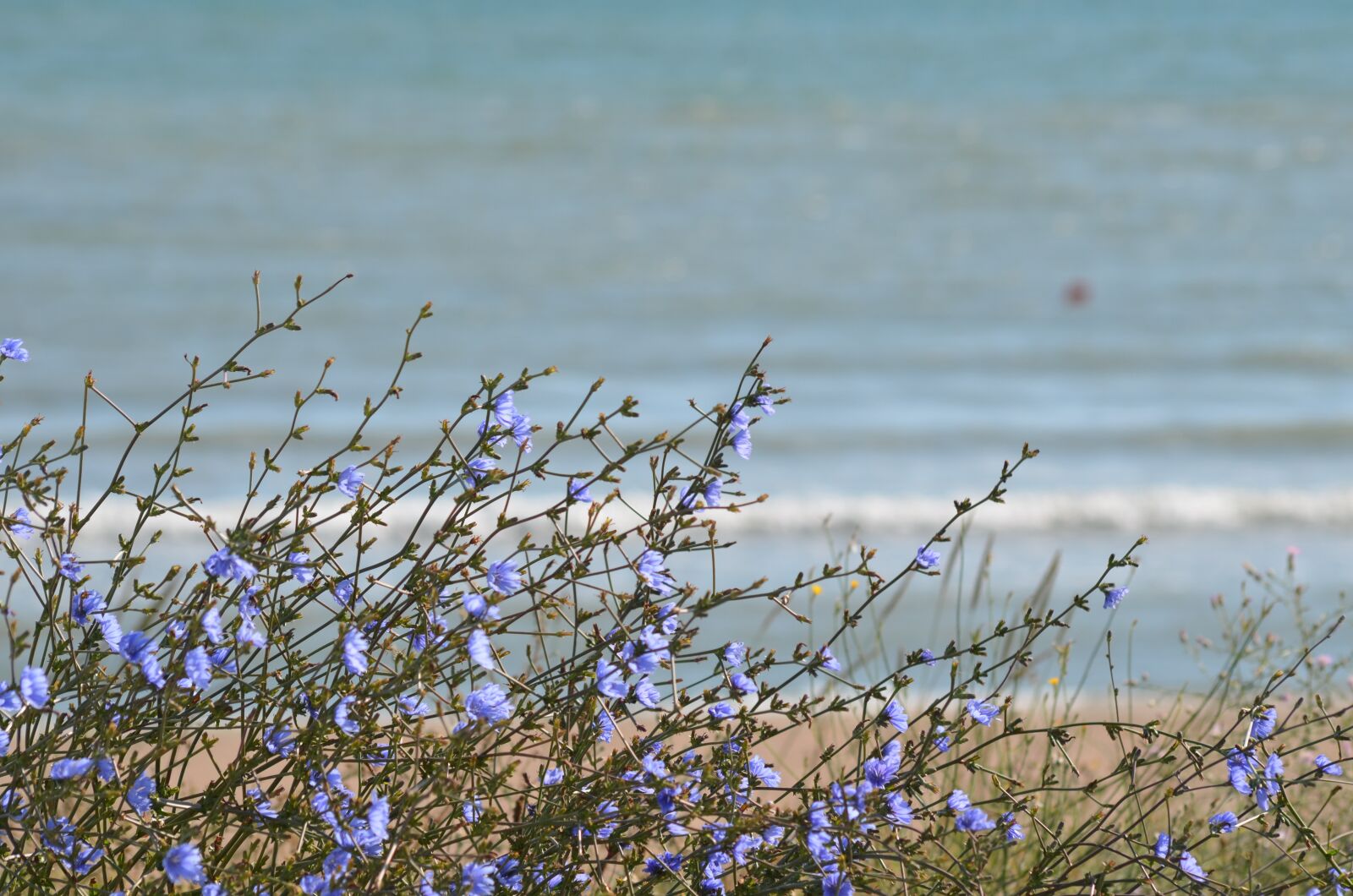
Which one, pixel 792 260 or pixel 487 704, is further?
pixel 792 260

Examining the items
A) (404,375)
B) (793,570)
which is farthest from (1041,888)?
(404,375)

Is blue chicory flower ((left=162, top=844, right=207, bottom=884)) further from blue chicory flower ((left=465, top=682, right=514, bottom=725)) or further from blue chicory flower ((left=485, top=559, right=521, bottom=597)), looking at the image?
blue chicory flower ((left=485, top=559, right=521, bottom=597))

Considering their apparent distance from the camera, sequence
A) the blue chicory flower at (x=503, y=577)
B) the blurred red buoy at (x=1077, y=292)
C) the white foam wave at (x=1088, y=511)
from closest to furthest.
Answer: the blue chicory flower at (x=503, y=577), the white foam wave at (x=1088, y=511), the blurred red buoy at (x=1077, y=292)

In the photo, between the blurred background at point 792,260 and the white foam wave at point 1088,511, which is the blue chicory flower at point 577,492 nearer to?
the blurred background at point 792,260

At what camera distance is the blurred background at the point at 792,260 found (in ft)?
22.1

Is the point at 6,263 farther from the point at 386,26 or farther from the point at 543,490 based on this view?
the point at 386,26

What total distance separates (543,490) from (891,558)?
1.45m

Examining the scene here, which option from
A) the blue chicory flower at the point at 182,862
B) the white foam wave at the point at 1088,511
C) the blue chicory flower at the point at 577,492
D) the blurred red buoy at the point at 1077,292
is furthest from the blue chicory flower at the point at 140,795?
the blurred red buoy at the point at 1077,292

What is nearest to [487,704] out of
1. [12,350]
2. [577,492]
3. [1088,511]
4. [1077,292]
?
[577,492]

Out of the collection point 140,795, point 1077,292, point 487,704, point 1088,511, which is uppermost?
point 487,704

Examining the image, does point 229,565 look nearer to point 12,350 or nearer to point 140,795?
point 140,795

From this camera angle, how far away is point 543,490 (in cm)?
621

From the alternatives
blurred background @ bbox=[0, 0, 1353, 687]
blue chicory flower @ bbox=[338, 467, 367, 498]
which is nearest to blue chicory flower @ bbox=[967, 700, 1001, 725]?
blue chicory flower @ bbox=[338, 467, 367, 498]

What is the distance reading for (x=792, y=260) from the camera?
11102 mm
